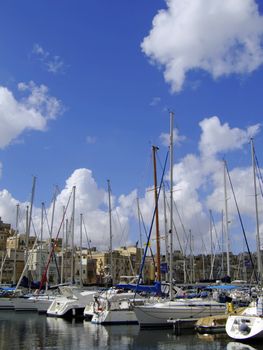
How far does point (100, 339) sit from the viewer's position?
2947 centimetres

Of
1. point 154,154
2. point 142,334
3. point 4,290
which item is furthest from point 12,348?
point 4,290

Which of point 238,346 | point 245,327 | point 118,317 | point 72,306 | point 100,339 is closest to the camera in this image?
point 238,346

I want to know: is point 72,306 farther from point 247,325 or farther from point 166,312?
point 247,325

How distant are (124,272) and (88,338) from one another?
368ft

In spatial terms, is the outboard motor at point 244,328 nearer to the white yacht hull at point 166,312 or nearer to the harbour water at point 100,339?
the harbour water at point 100,339

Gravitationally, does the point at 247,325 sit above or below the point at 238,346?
above

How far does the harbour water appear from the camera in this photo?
26109mm

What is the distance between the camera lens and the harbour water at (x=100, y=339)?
26.1m

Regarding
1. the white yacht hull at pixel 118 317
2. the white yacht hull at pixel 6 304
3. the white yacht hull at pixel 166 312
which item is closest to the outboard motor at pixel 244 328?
the white yacht hull at pixel 166 312

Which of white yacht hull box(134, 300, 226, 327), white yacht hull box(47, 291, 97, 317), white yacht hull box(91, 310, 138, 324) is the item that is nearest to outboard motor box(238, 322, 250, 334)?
white yacht hull box(134, 300, 226, 327)


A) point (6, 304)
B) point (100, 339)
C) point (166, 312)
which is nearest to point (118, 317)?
point (166, 312)

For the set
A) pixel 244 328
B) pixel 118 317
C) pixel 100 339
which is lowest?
pixel 100 339

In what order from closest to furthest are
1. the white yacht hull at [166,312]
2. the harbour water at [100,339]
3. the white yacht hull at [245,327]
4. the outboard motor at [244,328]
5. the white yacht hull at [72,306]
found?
the harbour water at [100,339] → the white yacht hull at [245,327] → the outboard motor at [244,328] → the white yacht hull at [166,312] → the white yacht hull at [72,306]

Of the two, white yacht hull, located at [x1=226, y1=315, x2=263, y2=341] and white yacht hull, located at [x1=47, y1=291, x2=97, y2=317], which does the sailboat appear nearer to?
white yacht hull, located at [x1=226, y1=315, x2=263, y2=341]
